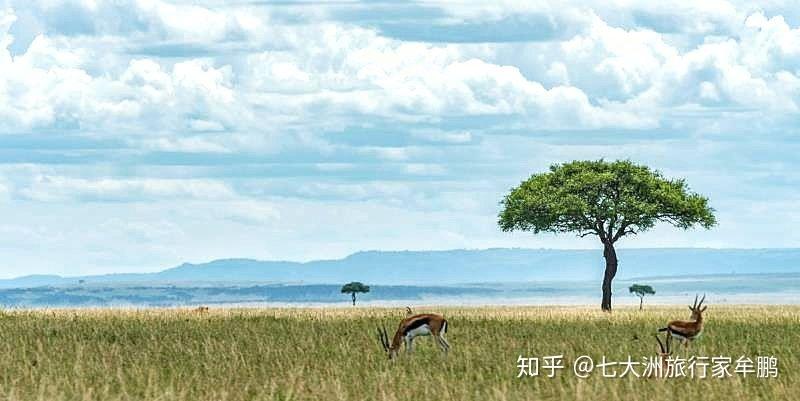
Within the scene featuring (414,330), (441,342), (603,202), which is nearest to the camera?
(414,330)

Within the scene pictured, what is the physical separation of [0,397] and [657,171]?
185ft

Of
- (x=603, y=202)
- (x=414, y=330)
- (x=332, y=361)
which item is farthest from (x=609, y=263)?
(x=414, y=330)

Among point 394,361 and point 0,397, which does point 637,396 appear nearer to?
point 394,361

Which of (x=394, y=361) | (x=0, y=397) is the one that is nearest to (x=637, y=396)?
(x=394, y=361)

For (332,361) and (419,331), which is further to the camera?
(332,361)

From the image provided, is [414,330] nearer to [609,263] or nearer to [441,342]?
[441,342]

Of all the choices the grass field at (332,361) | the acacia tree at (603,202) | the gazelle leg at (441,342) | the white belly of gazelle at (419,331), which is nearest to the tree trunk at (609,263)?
the acacia tree at (603,202)

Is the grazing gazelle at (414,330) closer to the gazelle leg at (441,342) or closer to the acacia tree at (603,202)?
the gazelle leg at (441,342)

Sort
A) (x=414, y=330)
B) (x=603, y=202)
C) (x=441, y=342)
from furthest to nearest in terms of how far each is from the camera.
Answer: (x=603, y=202)
(x=441, y=342)
(x=414, y=330)

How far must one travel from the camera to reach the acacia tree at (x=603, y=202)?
72.1 m

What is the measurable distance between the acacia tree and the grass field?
1043 inches

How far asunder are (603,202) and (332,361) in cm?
4518

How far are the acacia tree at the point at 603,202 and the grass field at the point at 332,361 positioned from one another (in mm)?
26489

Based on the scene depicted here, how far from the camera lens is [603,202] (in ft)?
239
